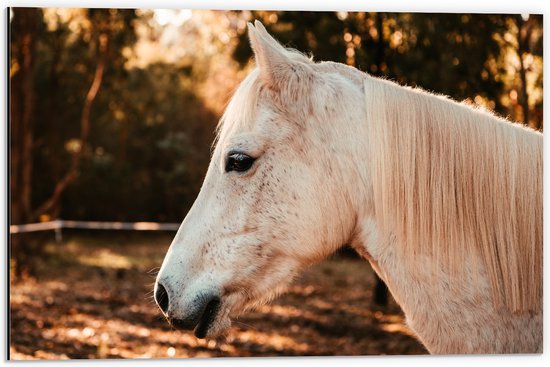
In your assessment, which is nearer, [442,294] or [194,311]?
[442,294]

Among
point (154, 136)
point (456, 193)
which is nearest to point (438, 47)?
point (456, 193)

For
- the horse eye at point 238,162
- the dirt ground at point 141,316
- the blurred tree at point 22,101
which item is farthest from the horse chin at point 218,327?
the blurred tree at point 22,101

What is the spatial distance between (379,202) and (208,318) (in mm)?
496

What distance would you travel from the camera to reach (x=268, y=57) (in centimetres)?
140

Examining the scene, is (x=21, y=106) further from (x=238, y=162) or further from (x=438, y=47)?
(x=238, y=162)

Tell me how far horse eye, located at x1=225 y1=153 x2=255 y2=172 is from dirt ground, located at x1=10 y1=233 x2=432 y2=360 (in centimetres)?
216

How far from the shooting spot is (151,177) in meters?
6.26

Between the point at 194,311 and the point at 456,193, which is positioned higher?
the point at 456,193

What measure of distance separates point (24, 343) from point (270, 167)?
302cm

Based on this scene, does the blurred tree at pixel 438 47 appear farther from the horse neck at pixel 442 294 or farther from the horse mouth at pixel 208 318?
the horse mouth at pixel 208 318

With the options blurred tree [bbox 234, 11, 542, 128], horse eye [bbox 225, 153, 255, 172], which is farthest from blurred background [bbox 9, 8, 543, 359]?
horse eye [bbox 225, 153, 255, 172]

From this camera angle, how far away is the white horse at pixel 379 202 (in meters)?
1.37

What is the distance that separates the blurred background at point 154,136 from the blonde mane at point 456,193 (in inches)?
39.1

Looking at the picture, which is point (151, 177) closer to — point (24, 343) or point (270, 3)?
point (24, 343)
